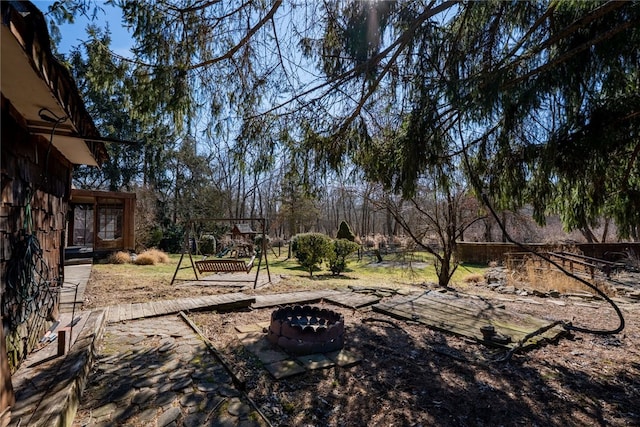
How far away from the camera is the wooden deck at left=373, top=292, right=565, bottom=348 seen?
3.63 m

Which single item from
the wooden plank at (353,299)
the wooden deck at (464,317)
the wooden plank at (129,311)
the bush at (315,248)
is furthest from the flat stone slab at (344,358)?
the bush at (315,248)

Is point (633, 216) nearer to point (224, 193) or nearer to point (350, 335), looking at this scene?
point (350, 335)

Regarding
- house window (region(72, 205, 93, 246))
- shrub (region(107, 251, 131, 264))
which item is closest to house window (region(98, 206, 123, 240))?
shrub (region(107, 251, 131, 264))

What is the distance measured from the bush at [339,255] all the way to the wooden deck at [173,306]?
5371mm

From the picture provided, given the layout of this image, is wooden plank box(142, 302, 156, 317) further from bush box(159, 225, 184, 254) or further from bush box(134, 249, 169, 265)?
bush box(159, 225, 184, 254)

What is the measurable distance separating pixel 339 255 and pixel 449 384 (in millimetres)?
7952

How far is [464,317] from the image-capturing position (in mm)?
4301

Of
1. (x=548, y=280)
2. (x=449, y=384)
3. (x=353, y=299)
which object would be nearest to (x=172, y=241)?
(x=353, y=299)

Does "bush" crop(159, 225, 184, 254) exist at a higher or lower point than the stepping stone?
higher

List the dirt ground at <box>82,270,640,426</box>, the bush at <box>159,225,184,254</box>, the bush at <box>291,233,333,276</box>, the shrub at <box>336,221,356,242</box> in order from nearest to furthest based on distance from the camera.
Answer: the dirt ground at <box>82,270,640,426</box> → the bush at <box>291,233,333,276</box> → the shrub at <box>336,221,356,242</box> → the bush at <box>159,225,184,254</box>

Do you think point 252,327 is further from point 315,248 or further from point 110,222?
point 110,222

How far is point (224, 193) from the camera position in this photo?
63.1ft

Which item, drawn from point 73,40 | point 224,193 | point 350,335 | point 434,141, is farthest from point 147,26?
point 224,193

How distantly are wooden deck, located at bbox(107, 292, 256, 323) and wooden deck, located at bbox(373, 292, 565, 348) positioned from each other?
2.07m
